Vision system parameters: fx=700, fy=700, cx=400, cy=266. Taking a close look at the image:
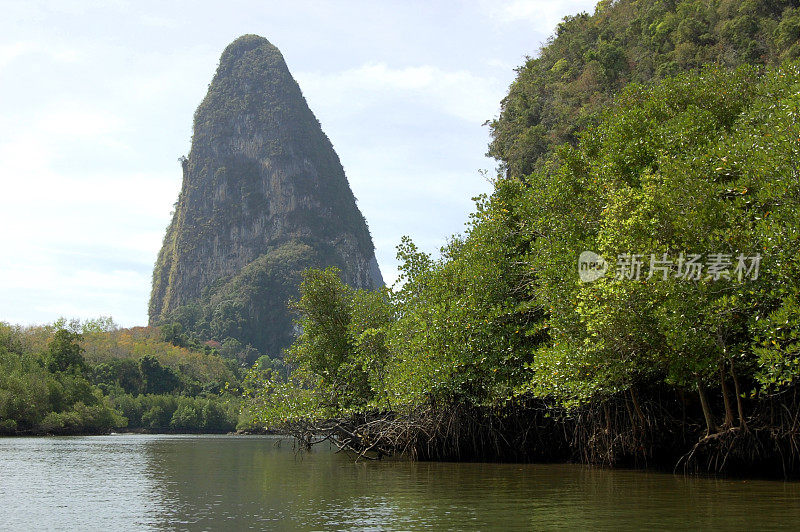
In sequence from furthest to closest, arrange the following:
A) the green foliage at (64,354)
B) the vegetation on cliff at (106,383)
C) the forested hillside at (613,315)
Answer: the green foliage at (64,354) → the vegetation on cliff at (106,383) → the forested hillside at (613,315)

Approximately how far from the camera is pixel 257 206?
17688 centimetres

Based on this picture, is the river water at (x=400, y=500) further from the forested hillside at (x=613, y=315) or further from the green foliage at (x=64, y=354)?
the green foliage at (x=64, y=354)

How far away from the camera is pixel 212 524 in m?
9.79

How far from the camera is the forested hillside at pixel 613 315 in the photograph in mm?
13562

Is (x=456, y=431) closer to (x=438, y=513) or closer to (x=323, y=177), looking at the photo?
(x=438, y=513)

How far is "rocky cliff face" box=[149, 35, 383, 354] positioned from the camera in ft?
525

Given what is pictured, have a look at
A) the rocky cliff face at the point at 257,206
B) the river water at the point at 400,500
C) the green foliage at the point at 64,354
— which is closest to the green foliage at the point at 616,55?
the river water at the point at 400,500

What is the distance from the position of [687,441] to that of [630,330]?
4.91 meters

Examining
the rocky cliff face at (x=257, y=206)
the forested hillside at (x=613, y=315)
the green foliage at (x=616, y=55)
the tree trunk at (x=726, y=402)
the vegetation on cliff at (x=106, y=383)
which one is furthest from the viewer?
the rocky cliff face at (x=257, y=206)

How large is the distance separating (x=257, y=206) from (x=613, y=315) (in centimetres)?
16794

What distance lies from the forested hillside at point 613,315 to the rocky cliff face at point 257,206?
5181 inches

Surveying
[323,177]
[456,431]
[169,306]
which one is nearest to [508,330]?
[456,431]

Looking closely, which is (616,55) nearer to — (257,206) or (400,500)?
(400,500)

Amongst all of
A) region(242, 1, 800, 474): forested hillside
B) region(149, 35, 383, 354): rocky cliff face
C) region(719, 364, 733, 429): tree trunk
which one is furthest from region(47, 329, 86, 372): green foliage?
region(149, 35, 383, 354): rocky cliff face
